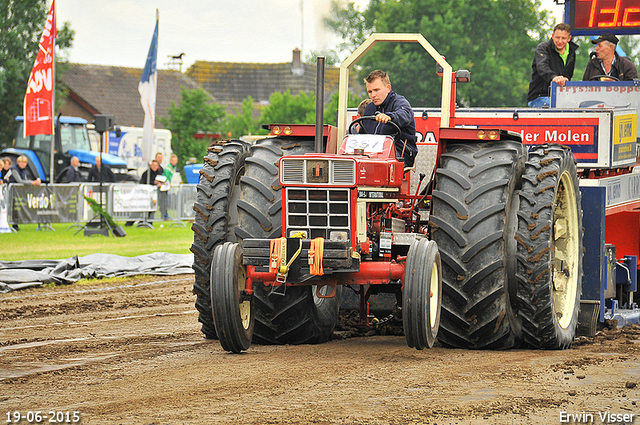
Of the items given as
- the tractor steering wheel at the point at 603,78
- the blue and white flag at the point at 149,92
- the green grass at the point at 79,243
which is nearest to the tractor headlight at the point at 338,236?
the tractor steering wheel at the point at 603,78

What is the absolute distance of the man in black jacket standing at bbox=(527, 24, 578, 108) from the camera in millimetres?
11477

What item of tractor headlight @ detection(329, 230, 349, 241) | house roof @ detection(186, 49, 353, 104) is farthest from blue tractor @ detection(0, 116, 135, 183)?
house roof @ detection(186, 49, 353, 104)

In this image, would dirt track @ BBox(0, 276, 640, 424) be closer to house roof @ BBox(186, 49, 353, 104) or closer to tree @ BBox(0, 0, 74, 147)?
tree @ BBox(0, 0, 74, 147)

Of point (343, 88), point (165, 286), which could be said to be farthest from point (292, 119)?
point (343, 88)

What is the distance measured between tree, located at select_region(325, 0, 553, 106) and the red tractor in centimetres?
4575

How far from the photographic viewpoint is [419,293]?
20.1 ft

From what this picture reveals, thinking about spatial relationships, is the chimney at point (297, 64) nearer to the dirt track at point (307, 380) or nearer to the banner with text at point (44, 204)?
the banner with text at point (44, 204)

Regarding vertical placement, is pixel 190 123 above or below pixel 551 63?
above

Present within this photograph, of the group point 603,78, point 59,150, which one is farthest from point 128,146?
point 603,78

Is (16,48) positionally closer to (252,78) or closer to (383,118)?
(252,78)

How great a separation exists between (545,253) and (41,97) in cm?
1677

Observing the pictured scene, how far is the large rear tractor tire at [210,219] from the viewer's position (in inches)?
291

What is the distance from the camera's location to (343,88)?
26.9 ft

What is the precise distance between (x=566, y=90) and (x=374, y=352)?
543 cm
